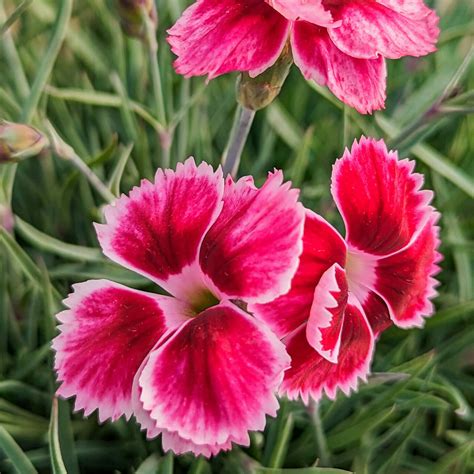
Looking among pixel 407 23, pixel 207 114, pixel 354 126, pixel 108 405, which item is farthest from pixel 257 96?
pixel 207 114

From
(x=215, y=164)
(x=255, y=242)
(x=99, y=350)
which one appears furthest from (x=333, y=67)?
(x=215, y=164)

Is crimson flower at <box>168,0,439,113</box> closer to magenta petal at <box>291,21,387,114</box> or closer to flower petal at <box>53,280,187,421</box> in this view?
magenta petal at <box>291,21,387,114</box>

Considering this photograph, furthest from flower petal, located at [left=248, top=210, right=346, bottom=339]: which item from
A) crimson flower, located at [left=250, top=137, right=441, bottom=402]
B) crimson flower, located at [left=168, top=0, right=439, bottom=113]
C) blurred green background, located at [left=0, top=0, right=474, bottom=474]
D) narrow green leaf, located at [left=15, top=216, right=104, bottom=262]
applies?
narrow green leaf, located at [left=15, top=216, right=104, bottom=262]

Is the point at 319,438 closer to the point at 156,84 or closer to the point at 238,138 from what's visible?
the point at 238,138

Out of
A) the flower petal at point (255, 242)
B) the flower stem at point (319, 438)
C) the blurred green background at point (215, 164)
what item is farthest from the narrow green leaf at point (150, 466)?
the flower petal at point (255, 242)

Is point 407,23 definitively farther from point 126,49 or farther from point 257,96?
point 126,49

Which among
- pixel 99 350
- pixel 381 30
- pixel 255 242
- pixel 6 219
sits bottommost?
pixel 6 219
